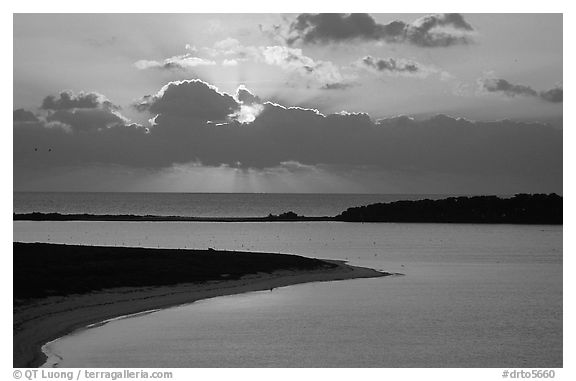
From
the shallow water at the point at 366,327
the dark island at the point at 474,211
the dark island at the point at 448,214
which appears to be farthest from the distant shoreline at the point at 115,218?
the shallow water at the point at 366,327

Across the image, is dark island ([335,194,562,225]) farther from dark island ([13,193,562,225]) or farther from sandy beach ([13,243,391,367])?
sandy beach ([13,243,391,367])

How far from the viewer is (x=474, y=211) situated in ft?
511

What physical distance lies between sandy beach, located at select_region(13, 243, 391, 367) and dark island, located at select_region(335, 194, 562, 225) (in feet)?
332

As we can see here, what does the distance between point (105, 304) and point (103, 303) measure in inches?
4.8

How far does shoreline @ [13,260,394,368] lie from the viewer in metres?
29.7

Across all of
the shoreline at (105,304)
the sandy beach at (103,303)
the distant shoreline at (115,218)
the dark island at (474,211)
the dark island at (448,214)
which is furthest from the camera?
the dark island at (474,211)

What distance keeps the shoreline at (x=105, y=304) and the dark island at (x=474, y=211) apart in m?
101

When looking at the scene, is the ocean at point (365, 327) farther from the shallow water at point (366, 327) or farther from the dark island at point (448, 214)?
the dark island at point (448, 214)

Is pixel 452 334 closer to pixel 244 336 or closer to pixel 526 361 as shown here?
pixel 526 361

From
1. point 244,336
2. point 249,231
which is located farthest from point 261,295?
point 249,231

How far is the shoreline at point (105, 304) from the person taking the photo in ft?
97.5

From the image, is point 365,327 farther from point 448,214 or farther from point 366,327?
point 448,214

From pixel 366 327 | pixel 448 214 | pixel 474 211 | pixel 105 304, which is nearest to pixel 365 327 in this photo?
pixel 366 327

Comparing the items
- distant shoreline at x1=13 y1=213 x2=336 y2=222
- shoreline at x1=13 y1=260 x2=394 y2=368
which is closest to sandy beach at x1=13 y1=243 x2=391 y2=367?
shoreline at x1=13 y1=260 x2=394 y2=368
